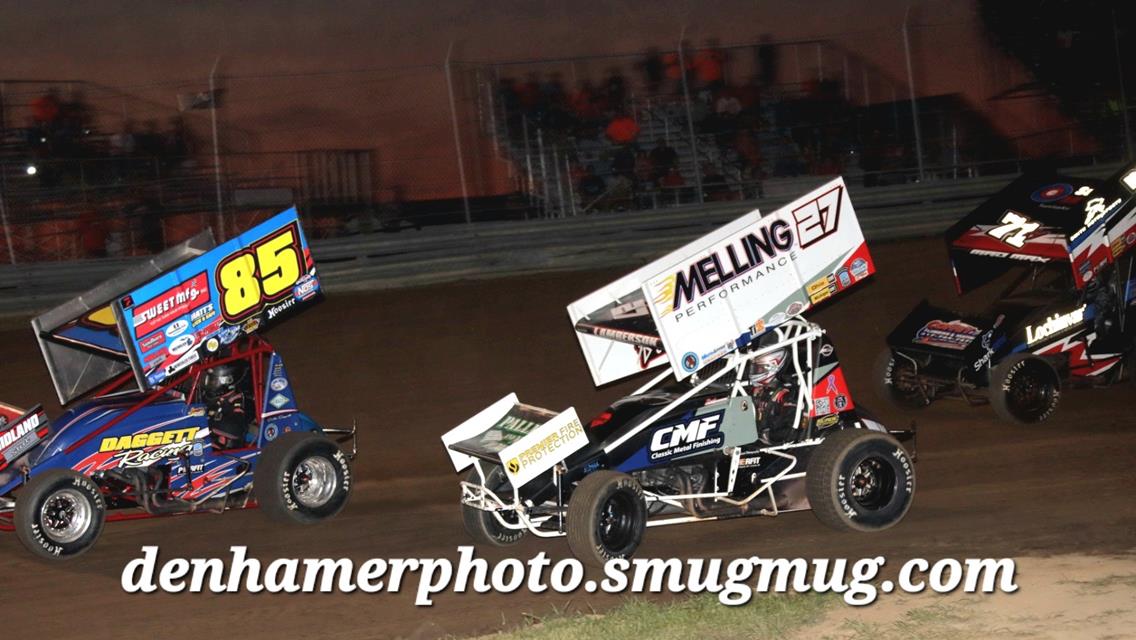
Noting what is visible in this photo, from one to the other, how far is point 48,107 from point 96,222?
4.33ft

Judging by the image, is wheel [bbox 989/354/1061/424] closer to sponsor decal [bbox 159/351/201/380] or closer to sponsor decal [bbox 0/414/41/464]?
sponsor decal [bbox 159/351/201/380]

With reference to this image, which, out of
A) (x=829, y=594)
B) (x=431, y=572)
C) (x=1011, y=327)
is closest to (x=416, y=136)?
(x=1011, y=327)

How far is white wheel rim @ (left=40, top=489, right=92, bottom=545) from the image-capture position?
27.0 feet

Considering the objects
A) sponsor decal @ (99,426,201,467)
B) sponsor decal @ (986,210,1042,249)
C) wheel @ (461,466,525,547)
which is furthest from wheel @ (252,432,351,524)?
sponsor decal @ (986,210,1042,249)

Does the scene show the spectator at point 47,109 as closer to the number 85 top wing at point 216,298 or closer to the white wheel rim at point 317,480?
the number 85 top wing at point 216,298

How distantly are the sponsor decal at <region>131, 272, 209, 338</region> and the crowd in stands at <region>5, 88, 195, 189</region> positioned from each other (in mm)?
5868

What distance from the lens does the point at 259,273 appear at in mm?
9188

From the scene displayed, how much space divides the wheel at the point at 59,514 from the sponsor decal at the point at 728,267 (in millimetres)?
3973

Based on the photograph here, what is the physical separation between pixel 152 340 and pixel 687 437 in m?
3.62

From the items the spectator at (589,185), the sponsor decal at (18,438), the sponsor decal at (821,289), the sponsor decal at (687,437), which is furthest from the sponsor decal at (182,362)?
the spectator at (589,185)

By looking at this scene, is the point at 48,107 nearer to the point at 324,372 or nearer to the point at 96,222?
the point at 96,222

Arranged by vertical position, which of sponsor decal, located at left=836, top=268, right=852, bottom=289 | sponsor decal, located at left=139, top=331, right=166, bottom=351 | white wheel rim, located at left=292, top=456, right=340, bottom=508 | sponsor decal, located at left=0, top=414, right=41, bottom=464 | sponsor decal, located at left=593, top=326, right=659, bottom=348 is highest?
sponsor decal, located at left=139, top=331, right=166, bottom=351

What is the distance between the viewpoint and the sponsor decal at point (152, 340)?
28.1 feet

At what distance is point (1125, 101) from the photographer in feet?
57.2
